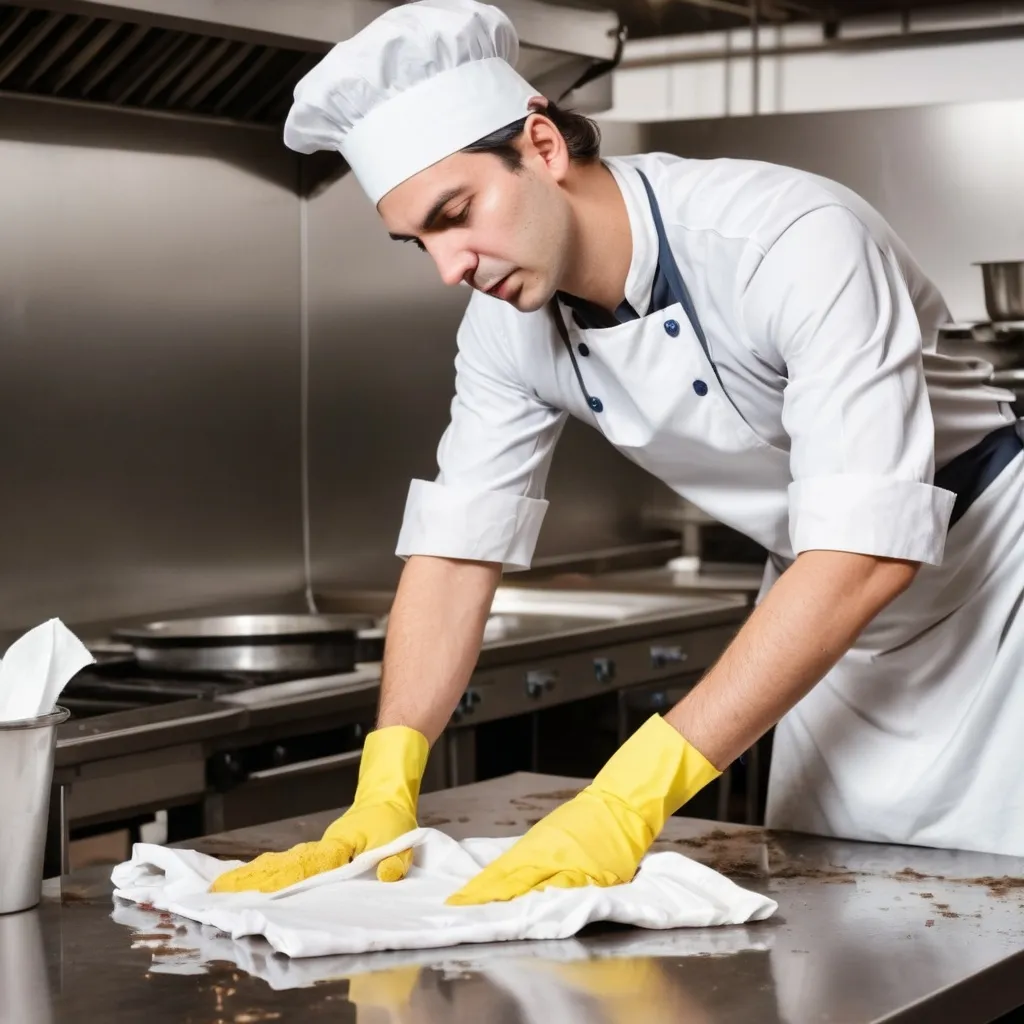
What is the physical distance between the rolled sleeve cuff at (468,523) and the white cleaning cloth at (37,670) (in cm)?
47

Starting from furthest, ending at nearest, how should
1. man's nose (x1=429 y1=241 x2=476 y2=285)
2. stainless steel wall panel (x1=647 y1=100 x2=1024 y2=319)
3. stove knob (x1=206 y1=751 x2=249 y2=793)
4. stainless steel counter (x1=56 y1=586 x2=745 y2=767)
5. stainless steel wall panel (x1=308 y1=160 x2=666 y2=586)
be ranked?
1. stainless steel wall panel (x1=647 y1=100 x2=1024 y2=319)
2. stainless steel wall panel (x1=308 y1=160 x2=666 y2=586)
3. stove knob (x1=206 y1=751 x2=249 y2=793)
4. stainless steel counter (x1=56 y1=586 x2=745 y2=767)
5. man's nose (x1=429 y1=241 x2=476 y2=285)

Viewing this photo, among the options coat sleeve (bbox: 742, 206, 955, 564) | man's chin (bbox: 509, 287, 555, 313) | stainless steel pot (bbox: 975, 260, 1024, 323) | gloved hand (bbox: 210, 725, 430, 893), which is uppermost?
stainless steel pot (bbox: 975, 260, 1024, 323)

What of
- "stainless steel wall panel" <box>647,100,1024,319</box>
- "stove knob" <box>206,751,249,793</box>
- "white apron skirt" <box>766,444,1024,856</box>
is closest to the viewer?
"white apron skirt" <box>766,444,1024,856</box>

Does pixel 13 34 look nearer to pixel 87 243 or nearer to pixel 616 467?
pixel 87 243

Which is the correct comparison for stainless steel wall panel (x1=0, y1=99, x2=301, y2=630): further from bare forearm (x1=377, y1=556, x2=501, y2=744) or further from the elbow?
the elbow

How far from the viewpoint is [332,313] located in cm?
326

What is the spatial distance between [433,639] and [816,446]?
0.51m

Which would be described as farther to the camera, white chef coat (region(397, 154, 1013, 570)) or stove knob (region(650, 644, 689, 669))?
stove knob (region(650, 644, 689, 669))

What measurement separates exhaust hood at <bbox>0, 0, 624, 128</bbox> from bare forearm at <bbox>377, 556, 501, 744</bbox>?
1002mm

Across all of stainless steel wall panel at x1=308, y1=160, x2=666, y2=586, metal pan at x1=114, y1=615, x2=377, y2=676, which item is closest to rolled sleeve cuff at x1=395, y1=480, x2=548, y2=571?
metal pan at x1=114, y1=615, x2=377, y2=676

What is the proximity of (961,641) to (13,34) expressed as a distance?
65.5 inches

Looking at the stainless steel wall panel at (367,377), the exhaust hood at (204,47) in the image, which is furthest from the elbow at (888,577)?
the stainless steel wall panel at (367,377)

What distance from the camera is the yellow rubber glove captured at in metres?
1.32

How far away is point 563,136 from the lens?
5.31ft
